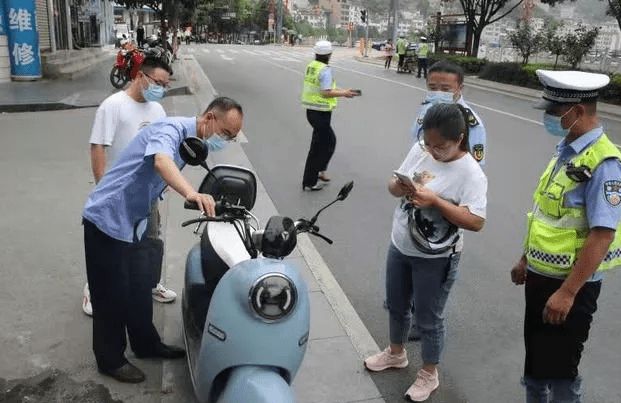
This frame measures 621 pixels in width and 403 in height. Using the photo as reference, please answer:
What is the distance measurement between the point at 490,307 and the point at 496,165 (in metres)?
4.58

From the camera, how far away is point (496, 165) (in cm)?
841

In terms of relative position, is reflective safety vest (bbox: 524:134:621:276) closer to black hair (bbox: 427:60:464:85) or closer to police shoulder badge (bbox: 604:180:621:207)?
police shoulder badge (bbox: 604:180:621:207)

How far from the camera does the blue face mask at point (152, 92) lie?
3.47 metres

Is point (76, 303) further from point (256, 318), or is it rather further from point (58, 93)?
point (58, 93)

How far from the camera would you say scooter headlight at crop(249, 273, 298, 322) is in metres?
2.13

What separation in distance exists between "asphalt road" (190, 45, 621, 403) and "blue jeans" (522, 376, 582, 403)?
0.56m

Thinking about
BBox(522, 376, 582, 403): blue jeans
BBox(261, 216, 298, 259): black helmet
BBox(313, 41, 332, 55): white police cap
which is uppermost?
BBox(313, 41, 332, 55): white police cap

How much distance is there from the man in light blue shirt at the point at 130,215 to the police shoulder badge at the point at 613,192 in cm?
148

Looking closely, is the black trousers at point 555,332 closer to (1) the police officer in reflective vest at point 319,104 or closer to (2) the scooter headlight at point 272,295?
(2) the scooter headlight at point 272,295

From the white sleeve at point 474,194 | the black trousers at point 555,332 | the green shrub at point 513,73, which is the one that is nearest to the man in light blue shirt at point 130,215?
the white sleeve at point 474,194

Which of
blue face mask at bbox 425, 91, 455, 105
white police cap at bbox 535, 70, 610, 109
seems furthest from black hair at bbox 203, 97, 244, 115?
blue face mask at bbox 425, 91, 455, 105

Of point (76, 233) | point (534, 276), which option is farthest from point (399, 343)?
point (76, 233)

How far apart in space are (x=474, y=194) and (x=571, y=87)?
0.62 m

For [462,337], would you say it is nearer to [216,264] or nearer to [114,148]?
[216,264]
